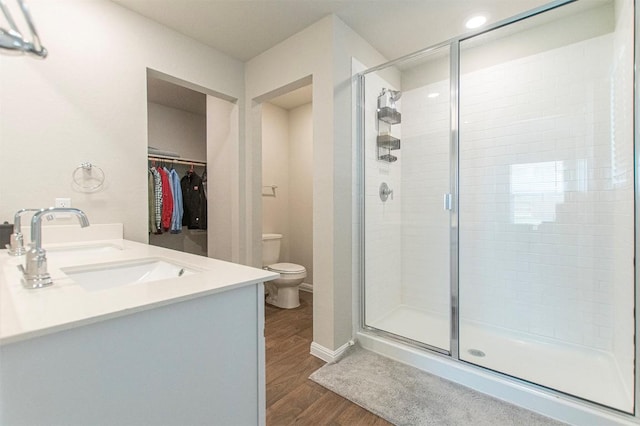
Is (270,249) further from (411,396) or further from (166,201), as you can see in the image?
(411,396)

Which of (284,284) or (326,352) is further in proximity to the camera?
(284,284)

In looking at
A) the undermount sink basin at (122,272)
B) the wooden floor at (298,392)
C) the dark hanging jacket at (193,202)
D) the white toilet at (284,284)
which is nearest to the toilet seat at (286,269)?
the white toilet at (284,284)

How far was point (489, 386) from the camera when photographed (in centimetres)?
163

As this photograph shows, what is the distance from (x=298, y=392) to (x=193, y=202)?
2640 millimetres

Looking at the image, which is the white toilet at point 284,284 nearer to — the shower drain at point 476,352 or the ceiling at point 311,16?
the shower drain at point 476,352

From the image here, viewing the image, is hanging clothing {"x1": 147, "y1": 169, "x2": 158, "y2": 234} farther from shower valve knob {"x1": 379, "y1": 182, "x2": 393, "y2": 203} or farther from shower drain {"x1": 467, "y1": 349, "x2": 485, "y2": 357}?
shower drain {"x1": 467, "y1": 349, "x2": 485, "y2": 357}

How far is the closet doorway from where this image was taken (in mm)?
2871

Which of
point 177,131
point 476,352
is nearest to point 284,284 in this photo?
point 476,352

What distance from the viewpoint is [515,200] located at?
2311mm

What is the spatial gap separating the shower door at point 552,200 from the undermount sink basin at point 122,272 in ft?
6.00

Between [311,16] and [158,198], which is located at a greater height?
[311,16]

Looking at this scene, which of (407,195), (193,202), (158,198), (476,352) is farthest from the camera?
(193,202)

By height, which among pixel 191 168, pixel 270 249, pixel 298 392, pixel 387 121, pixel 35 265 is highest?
pixel 387 121

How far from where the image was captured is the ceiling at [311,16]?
1968 mm
